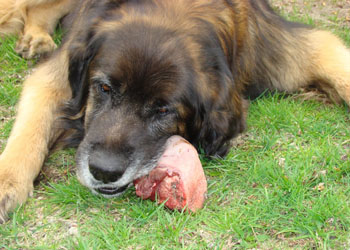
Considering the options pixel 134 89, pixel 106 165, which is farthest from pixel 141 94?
pixel 106 165

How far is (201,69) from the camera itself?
3295mm

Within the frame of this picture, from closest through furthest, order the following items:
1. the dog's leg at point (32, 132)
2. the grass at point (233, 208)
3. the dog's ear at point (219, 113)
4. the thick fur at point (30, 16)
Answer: the grass at point (233, 208) → the dog's leg at point (32, 132) → the dog's ear at point (219, 113) → the thick fur at point (30, 16)

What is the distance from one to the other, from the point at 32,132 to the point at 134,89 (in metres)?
1.06

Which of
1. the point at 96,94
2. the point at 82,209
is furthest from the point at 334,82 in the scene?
the point at 82,209

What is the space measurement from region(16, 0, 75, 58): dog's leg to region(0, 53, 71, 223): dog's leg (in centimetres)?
87

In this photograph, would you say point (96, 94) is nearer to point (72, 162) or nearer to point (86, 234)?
point (72, 162)

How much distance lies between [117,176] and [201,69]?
0.90m

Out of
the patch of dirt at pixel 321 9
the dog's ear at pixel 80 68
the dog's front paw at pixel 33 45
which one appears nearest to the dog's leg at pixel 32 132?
the dog's ear at pixel 80 68

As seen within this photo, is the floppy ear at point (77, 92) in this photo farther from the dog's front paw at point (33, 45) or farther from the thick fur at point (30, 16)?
the thick fur at point (30, 16)

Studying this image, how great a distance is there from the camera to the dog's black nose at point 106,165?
3012mm

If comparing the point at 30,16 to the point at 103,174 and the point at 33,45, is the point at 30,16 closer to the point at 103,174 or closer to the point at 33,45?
the point at 33,45

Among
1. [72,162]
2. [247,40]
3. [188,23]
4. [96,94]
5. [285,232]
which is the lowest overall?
[72,162]

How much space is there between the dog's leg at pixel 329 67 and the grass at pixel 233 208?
20.9 inches

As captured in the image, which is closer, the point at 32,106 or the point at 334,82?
the point at 32,106
